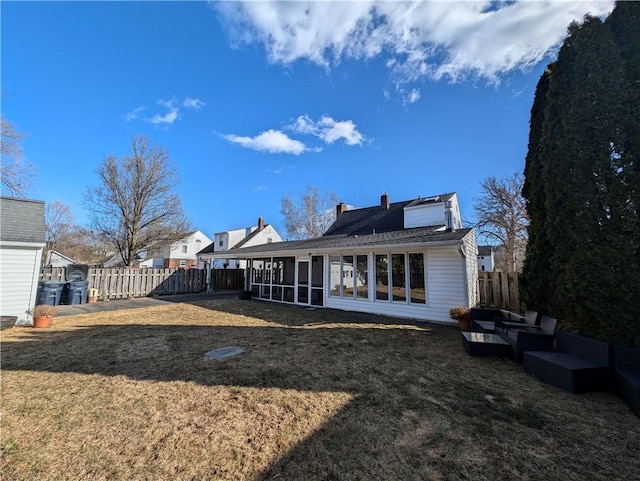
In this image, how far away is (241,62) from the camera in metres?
10.9

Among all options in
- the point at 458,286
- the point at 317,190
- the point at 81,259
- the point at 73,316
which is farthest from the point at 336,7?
the point at 81,259

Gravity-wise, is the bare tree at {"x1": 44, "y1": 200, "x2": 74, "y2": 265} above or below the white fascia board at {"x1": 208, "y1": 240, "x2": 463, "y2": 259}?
above

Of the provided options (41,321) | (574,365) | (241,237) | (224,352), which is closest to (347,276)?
(224,352)

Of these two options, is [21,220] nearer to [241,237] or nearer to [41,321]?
[41,321]

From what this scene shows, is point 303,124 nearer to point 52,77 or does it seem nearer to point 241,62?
point 241,62

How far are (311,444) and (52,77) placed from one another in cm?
1416

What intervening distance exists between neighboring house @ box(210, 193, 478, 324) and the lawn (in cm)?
319

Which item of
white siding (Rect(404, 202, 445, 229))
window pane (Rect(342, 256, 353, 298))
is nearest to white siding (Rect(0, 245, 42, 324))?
window pane (Rect(342, 256, 353, 298))

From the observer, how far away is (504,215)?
19.3 meters

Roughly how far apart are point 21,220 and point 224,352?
323 inches

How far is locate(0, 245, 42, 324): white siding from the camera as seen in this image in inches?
284

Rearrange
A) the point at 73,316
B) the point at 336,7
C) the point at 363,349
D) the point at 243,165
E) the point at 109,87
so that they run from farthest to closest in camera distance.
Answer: the point at 243,165 → the point at 109,87 → the point at 73,316 → the point at 336,7 → the point at 363,349

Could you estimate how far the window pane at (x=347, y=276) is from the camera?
10641mm

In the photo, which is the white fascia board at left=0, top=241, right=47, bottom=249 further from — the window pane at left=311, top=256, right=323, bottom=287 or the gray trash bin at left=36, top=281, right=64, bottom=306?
the window pane at left=311, top=256, right=323, bottom=287
